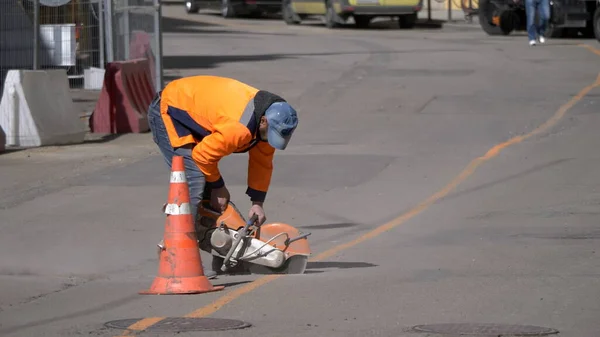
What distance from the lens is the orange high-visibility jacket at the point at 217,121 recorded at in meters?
7.92

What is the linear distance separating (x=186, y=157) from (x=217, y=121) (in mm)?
437

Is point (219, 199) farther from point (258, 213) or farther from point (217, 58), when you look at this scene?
point (217, 58)

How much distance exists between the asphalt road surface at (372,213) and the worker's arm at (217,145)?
76 cm

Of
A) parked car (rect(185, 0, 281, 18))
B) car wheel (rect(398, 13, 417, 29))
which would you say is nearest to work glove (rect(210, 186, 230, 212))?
car wheel (rect(398, 13, 417, 29))

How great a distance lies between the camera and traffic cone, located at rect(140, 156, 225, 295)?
25.5ft

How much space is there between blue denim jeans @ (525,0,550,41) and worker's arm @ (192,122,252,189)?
67.5 ft

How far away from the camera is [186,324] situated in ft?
22.0

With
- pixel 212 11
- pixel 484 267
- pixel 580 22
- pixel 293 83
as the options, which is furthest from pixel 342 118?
pixel 212 11

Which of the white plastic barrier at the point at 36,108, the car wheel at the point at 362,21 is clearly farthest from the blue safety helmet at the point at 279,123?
the car wheel at the point at 362,21

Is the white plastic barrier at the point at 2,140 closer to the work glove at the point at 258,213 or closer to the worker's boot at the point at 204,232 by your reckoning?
the worker's boot at the point at 204,232

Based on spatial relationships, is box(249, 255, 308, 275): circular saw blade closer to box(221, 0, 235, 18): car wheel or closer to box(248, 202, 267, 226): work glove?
box(248, 202, 267, 226): work glove

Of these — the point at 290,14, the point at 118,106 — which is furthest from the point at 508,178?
the point at 290,14

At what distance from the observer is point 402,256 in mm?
9305

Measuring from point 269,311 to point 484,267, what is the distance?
2.05 m
